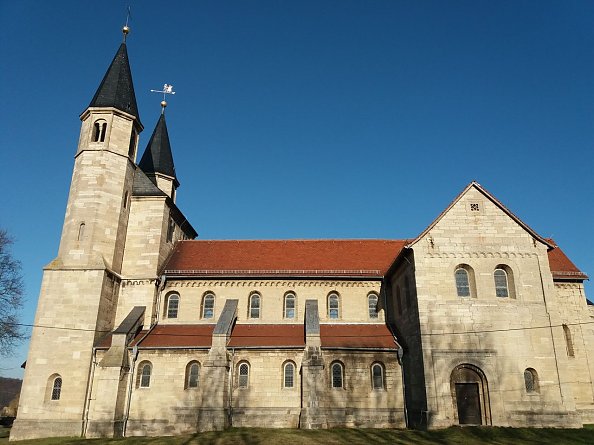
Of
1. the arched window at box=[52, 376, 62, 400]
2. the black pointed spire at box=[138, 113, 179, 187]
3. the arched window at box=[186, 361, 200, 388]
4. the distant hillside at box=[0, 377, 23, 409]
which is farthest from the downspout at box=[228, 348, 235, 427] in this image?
the distant hillside at box=[0, 377, 23, 409]

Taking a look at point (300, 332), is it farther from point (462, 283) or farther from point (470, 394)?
point (470, 394)

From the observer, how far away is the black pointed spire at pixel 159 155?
40094 millimetres

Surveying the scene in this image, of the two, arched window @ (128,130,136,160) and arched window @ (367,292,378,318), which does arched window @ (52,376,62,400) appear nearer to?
arched window @ (128,130,136,160)

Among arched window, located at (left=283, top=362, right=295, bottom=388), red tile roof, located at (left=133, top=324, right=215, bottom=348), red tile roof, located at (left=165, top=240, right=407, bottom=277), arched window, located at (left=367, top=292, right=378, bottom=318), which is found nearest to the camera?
arched window, located at (left=283, top=362, right=295, bottom=388)

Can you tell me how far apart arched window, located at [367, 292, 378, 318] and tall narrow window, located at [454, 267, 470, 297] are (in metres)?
6.32

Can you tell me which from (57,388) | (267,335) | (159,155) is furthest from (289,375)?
(159,155)

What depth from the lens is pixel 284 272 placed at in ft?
97.1

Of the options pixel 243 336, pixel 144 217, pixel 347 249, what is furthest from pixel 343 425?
pixel 144 217

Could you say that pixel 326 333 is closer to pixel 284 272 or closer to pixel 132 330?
pixel 284 272

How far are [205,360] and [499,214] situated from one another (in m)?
18.0

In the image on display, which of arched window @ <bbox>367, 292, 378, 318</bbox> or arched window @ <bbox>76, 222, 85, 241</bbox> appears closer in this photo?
arched window @ <bbox>76, 222, 85, 241</bbox>

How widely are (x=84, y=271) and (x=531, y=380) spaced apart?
25060 millimetres

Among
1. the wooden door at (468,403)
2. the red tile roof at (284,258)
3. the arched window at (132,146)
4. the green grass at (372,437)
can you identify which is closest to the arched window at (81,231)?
the red tile roof at (284,258)

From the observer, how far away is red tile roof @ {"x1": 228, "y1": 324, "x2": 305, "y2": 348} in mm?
25938
